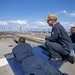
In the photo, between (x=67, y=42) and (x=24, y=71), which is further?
(x=67, y=42)

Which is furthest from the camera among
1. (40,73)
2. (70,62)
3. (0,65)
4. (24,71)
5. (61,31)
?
(0,65)

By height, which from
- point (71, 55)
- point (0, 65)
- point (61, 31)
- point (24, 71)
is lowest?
point (0, 65)

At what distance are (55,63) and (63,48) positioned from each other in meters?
0.51

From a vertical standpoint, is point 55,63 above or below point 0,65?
above

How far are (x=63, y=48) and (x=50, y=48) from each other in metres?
0.32

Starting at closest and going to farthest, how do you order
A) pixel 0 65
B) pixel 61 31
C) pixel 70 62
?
1. pixel 70 62
2. pixel 61 31
3. pixel 0 65

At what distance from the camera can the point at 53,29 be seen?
14.7ft

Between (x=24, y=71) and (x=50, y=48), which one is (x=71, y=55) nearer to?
(x=50, y=48)

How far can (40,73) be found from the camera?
11.2 ft

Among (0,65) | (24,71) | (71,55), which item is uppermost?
(71,55)

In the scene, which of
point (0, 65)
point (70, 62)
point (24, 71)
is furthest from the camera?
point (0, 65)

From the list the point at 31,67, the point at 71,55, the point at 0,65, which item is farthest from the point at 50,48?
the point at 0,65

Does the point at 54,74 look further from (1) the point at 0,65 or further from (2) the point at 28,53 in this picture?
(1) the point at 0,65

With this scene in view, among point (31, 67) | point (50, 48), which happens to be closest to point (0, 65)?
point (50, 48)
